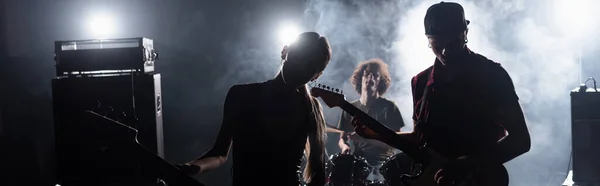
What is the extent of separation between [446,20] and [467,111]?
1.34 feet

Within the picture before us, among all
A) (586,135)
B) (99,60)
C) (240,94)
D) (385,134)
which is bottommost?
(586,135)

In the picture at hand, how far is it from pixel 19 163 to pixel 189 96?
76.9 inches

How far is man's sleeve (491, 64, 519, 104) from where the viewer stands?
2590 mm

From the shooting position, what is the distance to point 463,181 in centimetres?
272

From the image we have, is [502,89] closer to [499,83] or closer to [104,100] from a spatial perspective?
[499,83]

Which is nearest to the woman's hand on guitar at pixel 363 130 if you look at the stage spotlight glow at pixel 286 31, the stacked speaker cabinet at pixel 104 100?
the stacked speaker cabinet at pixel 104 100

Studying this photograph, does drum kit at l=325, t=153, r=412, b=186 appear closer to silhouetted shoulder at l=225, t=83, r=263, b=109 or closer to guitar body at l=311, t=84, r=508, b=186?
guitar body at l=311, t=84, r=508, b=186

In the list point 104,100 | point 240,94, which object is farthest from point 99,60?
point 240,94

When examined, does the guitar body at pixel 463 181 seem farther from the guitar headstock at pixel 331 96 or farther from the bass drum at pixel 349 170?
the bass drum at pixel 349 170

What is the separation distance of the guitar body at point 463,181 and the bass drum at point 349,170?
2261 mm

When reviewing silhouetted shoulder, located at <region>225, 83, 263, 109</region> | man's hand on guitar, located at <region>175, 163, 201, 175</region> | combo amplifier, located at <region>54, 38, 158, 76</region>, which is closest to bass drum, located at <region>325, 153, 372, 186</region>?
combo amplifier, located at <region>54, 38, 158, 76</region>

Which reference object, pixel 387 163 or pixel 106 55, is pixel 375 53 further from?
pixel 106 55

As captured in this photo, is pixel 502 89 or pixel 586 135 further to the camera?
pixel 586 135

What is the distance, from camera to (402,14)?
7.26 m
